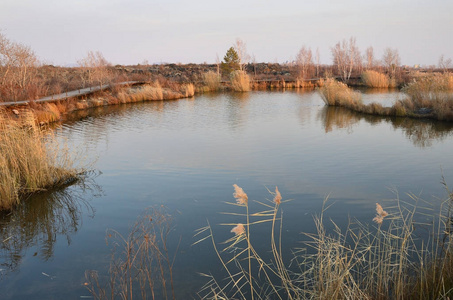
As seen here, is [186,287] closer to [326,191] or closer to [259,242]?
[259,242]

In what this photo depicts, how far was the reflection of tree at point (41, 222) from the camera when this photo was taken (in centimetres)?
441

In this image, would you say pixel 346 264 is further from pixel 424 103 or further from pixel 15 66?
pixel 15 66

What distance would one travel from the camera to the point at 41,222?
5.26m

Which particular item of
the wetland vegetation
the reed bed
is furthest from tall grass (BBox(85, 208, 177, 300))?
the reed bed

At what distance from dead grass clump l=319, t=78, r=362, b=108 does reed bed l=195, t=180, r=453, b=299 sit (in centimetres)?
1167

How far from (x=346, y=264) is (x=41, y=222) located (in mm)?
4317

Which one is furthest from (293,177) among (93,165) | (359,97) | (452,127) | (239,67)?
(239,67)

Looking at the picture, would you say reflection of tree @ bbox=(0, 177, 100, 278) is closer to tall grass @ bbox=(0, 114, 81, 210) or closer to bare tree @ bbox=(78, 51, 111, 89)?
tall grass @ bbox=(0, 114, 81, 210)

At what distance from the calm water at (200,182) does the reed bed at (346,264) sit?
267 millimetres

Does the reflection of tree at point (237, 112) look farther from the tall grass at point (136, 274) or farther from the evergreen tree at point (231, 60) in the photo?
the evergreen tree at point (231, 60)

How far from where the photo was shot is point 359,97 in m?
16.3

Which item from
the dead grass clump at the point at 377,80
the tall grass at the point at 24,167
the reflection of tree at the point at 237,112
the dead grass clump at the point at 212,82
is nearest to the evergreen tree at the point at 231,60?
the dead grass clump at the point at 212,82

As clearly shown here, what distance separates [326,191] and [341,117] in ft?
30.3

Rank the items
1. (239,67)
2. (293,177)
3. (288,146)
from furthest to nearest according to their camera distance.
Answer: (239,67) < (288,146) < (293,177)
